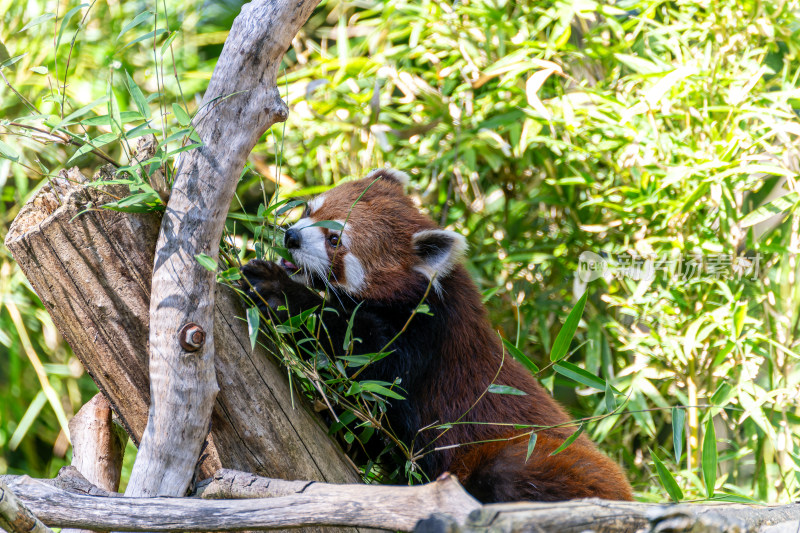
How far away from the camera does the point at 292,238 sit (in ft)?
6.03

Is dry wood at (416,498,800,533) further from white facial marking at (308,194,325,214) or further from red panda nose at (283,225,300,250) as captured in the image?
white facial marking at (308,194,325,214)

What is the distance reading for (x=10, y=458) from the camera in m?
3.52

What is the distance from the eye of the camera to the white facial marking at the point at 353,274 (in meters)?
1.89

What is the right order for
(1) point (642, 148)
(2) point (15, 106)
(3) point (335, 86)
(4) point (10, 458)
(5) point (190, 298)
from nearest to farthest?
(5) point (190, 298) → (1) point (642, 148) → (3) point (335, 86) → (2) point (15, 106) → (4) point (10, 458)

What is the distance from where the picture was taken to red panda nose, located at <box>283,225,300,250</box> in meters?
1.84

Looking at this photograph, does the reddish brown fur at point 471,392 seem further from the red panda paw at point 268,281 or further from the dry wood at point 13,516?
the dry wood at point 13,516

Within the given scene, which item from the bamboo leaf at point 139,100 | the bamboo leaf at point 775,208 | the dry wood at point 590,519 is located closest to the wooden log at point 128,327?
the bamboo leaf at point 139,100

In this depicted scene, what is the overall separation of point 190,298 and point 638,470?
87.7 inches

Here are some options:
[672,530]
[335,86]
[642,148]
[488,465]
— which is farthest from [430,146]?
[672,530]

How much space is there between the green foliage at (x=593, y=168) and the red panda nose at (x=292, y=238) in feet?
0.23

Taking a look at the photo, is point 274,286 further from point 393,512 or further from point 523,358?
point 393,512

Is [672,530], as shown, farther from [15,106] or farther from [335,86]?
[15,106]

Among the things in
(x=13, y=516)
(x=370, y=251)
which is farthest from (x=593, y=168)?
(x=13, y=516)

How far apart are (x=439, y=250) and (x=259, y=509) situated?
1003 mm
